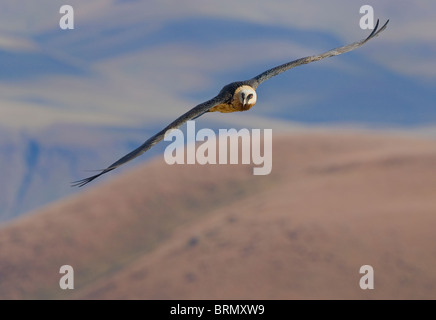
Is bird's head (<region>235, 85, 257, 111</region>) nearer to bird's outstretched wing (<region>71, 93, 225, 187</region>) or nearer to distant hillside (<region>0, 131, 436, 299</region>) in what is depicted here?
bird's outstretched wing (<region>71, 93, 225, 187</region>)

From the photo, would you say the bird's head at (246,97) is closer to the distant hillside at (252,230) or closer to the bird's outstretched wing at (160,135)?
the bird's outstretched wing at (160,135)

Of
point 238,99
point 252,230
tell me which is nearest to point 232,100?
point 238,99

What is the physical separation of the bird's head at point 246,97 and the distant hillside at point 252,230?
9056 cm

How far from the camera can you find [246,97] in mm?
22703

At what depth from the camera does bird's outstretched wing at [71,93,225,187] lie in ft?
62.7

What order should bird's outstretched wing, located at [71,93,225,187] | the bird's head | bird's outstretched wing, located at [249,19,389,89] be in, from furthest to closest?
bird's outstretched wing, located at [249,19,389,89] → the bird's head → bird's outstretched wing, located at [71,93,225,187]

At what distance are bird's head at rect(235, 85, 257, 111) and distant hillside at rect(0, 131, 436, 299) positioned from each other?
9056cm

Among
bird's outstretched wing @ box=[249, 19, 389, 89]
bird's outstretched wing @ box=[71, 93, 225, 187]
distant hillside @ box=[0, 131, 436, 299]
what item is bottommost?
bird's outstretched wing @ box=[71, 93, 225, 187]

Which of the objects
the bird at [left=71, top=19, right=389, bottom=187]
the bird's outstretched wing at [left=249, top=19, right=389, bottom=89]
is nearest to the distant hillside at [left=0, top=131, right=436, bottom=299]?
the bird's outstretched wing at [left=249, top=19, right=389, bottom=89]

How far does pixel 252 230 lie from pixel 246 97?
343 ft

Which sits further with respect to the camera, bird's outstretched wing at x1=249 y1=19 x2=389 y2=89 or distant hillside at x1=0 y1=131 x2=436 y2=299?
distant hillside at x1=0 y1=131 x2=436 y2=299

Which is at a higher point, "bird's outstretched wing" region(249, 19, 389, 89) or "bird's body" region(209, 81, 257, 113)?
"bird's outstretched wing" region(249, 19, 389, 89)

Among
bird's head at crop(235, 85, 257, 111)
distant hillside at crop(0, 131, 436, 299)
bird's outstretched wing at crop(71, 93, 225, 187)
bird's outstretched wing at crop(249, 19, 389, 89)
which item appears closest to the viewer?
bird's outstretched wing at crop(71, 93, 225, 187)
